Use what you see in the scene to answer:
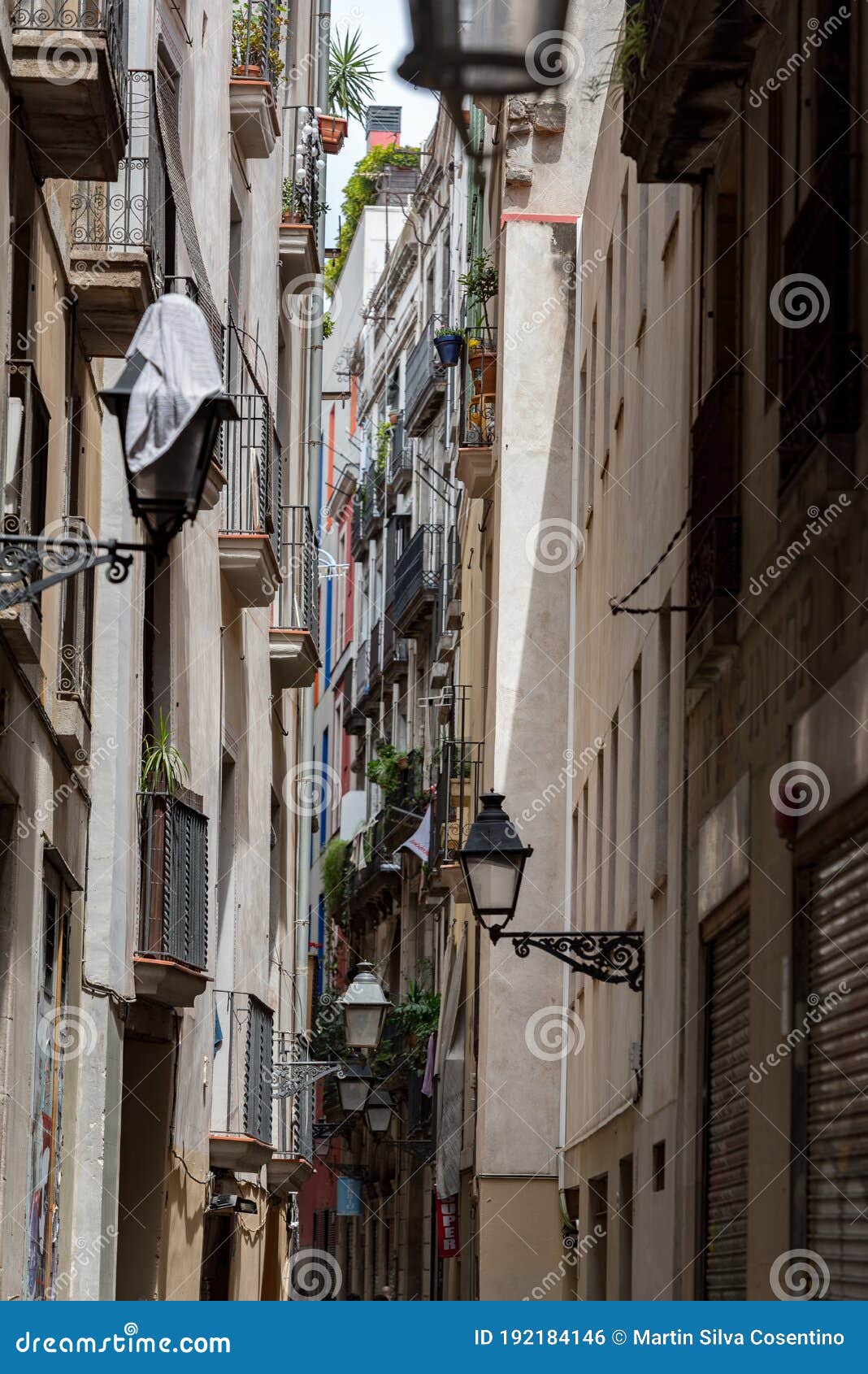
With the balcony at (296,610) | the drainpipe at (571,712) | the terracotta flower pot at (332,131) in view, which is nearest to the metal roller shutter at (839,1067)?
the drainpipe at (571,712)

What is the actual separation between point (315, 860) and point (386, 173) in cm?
1682

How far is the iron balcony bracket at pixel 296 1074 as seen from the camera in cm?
2172

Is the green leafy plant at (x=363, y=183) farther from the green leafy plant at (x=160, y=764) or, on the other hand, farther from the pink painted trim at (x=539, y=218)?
Result: the green leafy plant at (x=160, y=764)

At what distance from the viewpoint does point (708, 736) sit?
1082cm

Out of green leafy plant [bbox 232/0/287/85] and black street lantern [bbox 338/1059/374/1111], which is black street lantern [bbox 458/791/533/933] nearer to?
A: green leafy plant [bbox 232/0/287/85]

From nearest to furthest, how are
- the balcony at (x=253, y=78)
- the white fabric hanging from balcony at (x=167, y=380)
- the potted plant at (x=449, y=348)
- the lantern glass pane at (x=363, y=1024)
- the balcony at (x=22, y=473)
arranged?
1. the white fabric hanging from balcony at (x=167, y=380)
2. the balcony at (x=22, y=473)
3. the balcony at (x=253, y=78)
4. the lantern glass pane at (x=363, y=1024)
5. the potted plant at (x=449, y=348)

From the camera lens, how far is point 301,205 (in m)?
24.1

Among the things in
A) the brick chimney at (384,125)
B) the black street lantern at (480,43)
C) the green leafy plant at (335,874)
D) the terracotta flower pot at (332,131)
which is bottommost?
the black street lantern at (480,43)

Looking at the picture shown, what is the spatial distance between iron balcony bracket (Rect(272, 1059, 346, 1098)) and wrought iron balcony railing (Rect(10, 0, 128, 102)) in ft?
41.9

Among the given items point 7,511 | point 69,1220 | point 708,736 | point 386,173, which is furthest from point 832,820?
point 386,173

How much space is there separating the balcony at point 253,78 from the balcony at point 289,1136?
9.37m

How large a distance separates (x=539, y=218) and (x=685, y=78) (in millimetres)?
12587

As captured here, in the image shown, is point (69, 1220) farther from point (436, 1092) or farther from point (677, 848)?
point (436, 1092)

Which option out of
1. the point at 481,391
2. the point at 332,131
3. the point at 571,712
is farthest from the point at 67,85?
the point at 332,131
